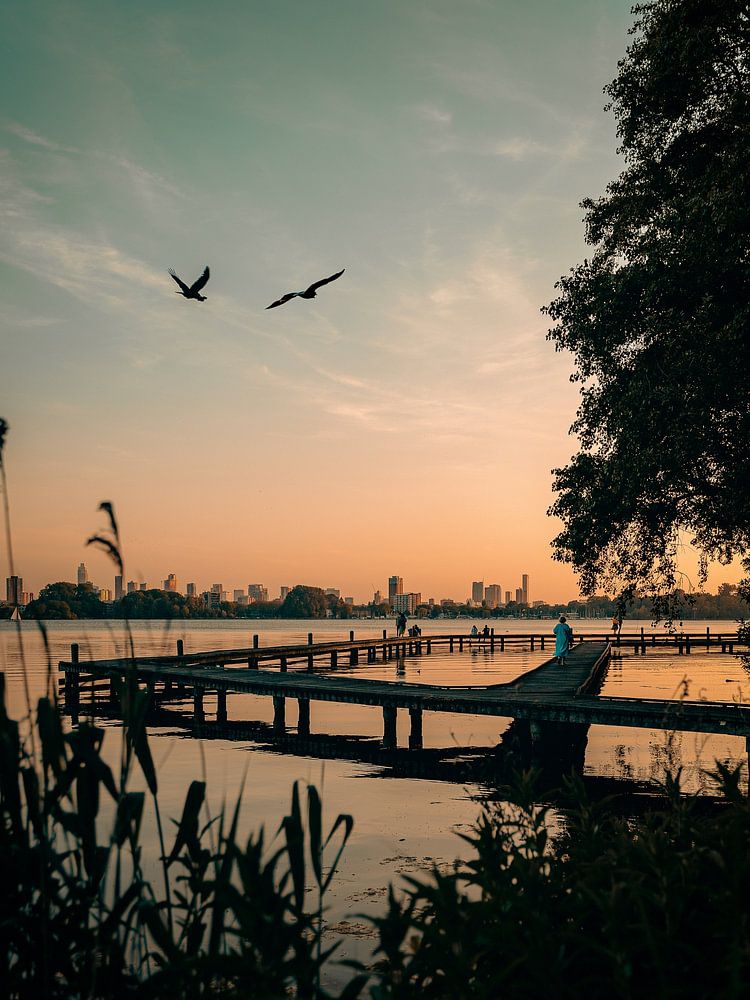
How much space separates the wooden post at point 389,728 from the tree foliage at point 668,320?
227 inches

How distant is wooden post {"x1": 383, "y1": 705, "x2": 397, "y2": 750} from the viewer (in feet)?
69.3

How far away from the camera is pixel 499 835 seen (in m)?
4.28

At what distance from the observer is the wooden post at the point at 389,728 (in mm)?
21109

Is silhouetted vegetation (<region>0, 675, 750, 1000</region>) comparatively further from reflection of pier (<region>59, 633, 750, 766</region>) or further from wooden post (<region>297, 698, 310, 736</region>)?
wooden post (<region>297, 698, 310, 736</region>)

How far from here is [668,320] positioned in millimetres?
16281

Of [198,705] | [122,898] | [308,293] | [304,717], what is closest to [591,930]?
[122,898]

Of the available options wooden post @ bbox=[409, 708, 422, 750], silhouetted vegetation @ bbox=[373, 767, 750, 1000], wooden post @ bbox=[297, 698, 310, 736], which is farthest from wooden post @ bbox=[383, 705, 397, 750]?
silhouetted vegetation @ bbox=[373, 767, 750, 1000]

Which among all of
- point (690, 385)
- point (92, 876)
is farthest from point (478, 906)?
point (690, 385)

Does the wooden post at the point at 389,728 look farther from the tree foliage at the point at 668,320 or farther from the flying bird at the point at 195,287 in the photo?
the flying bird at the point at 195,287

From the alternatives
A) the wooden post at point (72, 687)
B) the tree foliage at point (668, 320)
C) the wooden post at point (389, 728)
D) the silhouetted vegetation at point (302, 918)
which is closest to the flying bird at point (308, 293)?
the silhouetted vegetation at point (302, 918)

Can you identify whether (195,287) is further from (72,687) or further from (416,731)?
(72,687)

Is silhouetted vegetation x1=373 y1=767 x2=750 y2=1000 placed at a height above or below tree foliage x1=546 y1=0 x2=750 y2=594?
below

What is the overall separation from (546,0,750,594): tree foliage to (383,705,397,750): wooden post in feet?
18.9

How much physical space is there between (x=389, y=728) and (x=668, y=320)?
11.6 m
